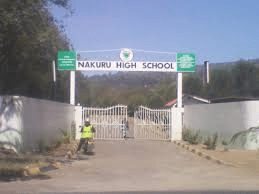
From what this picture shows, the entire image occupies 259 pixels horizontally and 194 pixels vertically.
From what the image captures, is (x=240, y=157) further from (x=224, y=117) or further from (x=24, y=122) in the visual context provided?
(x=24, y=122)

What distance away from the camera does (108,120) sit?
3884 centimetres

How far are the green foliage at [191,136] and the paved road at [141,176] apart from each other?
723cm

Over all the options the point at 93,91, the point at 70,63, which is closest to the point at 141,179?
the point at 70,63

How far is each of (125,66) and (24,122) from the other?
1584 centimetres

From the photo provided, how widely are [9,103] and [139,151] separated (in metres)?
8.62

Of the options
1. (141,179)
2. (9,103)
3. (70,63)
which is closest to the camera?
(141,179)

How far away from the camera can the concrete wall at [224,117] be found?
84.0ft

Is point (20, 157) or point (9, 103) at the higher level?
point (9, 103)

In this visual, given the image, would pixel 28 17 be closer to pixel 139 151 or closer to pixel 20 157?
pixel 20 157

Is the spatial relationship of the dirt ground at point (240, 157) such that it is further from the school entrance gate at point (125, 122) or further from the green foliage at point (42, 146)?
→ the school entrance gate at point (125, 122)

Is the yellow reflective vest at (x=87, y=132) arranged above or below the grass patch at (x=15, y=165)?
above

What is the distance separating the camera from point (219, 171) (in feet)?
63.5

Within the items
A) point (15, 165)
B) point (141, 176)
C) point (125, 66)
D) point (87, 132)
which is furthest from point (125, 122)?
point (15, 165)

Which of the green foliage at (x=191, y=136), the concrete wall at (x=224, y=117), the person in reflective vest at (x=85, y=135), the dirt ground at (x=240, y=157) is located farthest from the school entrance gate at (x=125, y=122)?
the dirt ground at (x=240, y=157)
